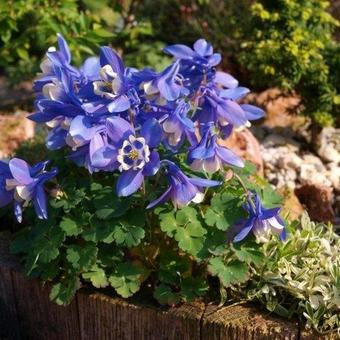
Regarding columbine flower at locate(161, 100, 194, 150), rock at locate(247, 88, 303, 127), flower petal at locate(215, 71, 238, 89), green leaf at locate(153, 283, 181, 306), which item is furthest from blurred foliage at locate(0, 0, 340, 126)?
green leaf at locate(153, 283, 181, 306)

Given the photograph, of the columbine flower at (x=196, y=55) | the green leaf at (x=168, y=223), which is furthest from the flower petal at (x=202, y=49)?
the green leaf at (x=168, y=223)

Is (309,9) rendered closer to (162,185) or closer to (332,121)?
(332,121)

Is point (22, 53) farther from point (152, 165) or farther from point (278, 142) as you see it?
point (152, 165)

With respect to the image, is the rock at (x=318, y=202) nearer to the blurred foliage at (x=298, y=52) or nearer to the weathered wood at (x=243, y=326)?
the blurred foliage at (x=298, y=52)

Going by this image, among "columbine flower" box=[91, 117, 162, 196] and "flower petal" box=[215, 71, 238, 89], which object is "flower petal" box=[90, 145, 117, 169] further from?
"flower petal" box=[215, 71, 238, 89]

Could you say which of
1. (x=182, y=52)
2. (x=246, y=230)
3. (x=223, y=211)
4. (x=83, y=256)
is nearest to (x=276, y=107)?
(x=182, y=52)
